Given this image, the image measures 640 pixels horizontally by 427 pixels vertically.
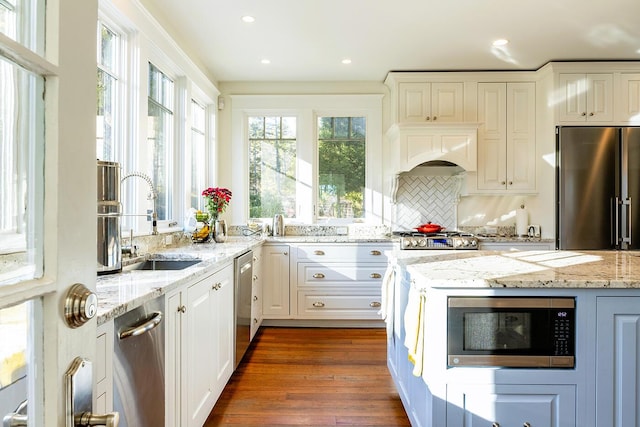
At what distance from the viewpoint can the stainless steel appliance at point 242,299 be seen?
2824 millimetres

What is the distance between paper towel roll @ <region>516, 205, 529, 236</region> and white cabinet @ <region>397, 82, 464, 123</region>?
3.95 ft

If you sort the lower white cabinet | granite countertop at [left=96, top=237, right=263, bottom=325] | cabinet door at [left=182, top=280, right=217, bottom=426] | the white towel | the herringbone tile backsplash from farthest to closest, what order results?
the herringbone tile backsplash, the white towel, cabinet door at [left=182, top=280, right=217, bottom=426], the lower white cabinet, granite countertop at [left=96, top=237, right=263, bottom=325]

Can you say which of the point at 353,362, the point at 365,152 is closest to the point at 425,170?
the point at 365,152

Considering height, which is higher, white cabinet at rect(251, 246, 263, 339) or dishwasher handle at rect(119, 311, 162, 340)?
dishwasher handle at rect(119, 311, 162, 340)

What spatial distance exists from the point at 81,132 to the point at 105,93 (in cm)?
220

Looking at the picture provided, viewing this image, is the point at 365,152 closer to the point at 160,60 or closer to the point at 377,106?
the point at 377,106

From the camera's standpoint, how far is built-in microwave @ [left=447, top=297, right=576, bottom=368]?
1596 mm

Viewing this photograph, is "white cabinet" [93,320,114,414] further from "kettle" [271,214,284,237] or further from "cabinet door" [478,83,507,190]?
"cabinet door" [478,83,507,190]

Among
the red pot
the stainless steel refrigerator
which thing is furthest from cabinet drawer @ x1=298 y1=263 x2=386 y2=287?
the stainless steel refrigerator

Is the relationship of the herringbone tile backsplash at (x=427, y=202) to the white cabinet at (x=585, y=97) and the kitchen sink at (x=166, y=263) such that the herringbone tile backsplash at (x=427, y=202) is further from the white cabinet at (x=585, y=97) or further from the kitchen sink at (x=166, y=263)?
the kitchen sink at (x=166, y=263)

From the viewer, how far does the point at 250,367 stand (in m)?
3.01

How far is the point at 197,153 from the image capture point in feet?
13.5

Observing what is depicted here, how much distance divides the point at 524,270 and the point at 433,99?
9.15 ft

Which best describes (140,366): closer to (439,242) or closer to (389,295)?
(389,295)
